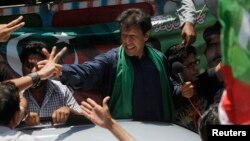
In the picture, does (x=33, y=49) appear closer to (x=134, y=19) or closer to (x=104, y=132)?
(x=134, y=19)

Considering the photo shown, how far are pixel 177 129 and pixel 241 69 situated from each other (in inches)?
46.3

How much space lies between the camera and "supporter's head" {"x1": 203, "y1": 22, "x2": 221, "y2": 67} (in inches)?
172

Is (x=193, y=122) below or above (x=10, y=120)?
below

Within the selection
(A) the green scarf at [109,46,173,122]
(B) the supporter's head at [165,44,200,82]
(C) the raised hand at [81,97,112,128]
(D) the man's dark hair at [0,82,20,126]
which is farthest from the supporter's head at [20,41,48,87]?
(C) the raised hand at [81,97,112,128]

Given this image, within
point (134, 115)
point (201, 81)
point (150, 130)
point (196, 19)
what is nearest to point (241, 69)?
point (150, 130)

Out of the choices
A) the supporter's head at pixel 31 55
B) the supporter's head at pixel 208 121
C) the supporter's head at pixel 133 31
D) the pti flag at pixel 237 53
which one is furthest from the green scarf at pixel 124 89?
the pti flag at pixel 237 53

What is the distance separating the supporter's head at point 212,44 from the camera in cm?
438

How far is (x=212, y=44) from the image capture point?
4410mm

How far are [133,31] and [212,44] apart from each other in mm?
1354

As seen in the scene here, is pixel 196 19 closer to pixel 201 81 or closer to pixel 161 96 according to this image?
pixel 201 81

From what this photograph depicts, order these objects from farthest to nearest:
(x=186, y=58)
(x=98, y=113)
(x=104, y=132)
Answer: (x=186, y=58), (x=104, y=132), (x=98, y=113)

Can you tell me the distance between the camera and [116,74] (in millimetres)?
3178

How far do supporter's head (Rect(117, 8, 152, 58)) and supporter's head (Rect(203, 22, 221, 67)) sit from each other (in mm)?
1240

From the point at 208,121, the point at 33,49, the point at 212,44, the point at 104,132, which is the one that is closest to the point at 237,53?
the point at 208,121
